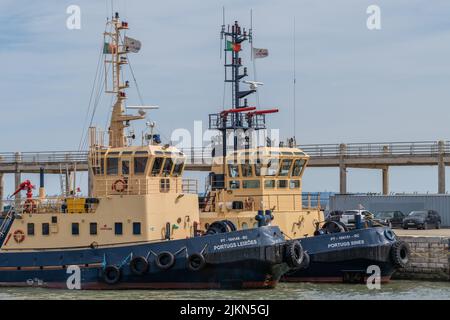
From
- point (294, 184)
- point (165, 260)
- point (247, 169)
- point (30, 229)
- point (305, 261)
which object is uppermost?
point (247, 169)

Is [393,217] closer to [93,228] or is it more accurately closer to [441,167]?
[441,167]

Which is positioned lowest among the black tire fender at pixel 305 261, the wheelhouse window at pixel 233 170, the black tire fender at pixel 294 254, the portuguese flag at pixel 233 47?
the black tire fender at pixel 305 261

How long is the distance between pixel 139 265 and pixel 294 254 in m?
4.35

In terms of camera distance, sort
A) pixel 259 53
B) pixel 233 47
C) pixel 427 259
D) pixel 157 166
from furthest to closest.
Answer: pixel 259 53, pixel 233 47, pixel 427 259, pixel 157 166

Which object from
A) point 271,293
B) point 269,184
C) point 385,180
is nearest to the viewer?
point 271,293

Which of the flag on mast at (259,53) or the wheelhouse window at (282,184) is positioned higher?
the flag on mast at (259,53)

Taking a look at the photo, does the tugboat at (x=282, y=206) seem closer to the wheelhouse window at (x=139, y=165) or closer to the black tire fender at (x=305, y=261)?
the black tire fender at (x=305, y=261)

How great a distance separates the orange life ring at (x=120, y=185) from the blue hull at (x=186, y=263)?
177 centimetres

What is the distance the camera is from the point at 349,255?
28688mm

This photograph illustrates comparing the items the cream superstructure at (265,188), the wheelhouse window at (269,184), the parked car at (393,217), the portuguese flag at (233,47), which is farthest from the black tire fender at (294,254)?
the parked car at (393,217)

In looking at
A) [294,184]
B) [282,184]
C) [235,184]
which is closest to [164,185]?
Answer: [235,184]

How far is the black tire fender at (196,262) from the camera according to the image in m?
26.2
